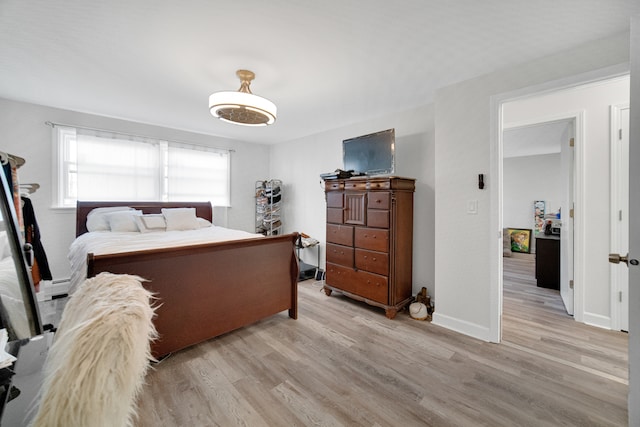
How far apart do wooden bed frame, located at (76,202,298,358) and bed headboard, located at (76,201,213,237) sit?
2.35 metres

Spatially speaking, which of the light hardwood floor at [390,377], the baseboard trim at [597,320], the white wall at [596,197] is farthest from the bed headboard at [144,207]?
the baseboard trim at [597,320]

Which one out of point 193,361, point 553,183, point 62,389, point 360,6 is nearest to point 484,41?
point 360,6

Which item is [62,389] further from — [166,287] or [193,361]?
[193,361]

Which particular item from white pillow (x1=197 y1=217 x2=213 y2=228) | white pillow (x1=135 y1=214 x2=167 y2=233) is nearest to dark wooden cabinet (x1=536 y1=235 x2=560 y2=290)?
white pillow (x1=197 y1=217 x2=213 y2=228)

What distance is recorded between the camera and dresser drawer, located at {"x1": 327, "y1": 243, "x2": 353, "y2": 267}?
311 centimetres

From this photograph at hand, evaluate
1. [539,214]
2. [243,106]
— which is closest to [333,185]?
[243,106]

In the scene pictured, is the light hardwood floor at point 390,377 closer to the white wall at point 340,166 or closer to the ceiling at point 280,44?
the white wall at point 340,166

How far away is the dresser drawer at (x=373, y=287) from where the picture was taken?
2.75 metres

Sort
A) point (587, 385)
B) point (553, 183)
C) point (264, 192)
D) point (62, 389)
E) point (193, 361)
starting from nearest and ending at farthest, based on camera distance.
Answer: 1. point (62, 389)
2. point (587, 385)
3. point (193, 361)
4. point (264, 192)
5. point (553, 183)

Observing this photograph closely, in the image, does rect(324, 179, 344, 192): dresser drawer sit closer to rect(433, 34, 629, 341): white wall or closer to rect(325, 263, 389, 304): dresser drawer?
rect(325, 263, 389, 304): dresser drawer

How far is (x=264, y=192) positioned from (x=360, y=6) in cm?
372

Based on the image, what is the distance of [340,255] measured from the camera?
3.21 m

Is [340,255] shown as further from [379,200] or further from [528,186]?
[528,186]

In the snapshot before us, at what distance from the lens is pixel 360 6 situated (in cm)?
152
